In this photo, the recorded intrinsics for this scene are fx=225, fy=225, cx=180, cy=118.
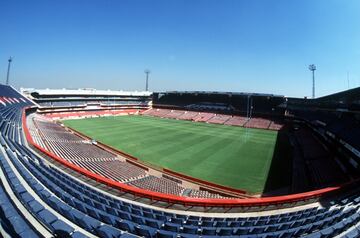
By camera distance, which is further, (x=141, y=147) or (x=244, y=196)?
(x=141, y=147)

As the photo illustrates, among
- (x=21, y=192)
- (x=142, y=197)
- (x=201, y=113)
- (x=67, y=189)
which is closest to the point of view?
(x=21, y=192)

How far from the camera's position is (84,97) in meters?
71.6

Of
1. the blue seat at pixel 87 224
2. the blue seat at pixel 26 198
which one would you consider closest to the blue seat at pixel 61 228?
the blue seat at pixel 87 224

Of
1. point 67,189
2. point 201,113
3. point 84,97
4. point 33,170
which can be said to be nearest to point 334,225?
point 67,189

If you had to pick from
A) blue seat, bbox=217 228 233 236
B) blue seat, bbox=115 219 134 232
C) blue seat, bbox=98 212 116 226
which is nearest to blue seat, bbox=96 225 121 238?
blue seat, bbox=115 219 134 232

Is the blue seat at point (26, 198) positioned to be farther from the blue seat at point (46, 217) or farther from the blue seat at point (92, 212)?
the blue seat at point (92, 212)

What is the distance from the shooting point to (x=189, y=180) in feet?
64.2

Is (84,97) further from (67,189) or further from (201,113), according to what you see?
(67,189)

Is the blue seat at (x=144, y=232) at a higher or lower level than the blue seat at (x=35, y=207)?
lower

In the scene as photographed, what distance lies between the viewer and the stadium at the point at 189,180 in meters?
6.45

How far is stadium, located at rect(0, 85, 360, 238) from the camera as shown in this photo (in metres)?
6.45

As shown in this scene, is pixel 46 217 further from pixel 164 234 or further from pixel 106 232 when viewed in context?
pixel 164 234

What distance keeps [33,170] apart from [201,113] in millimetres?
61172

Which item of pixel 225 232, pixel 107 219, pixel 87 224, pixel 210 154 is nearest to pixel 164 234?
pixel 107 219
